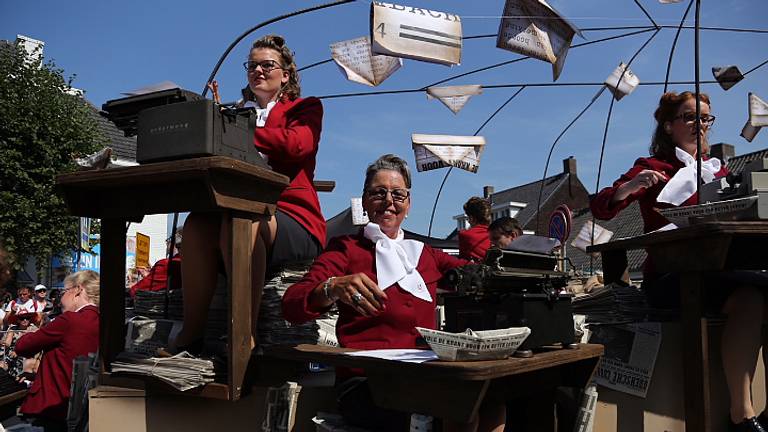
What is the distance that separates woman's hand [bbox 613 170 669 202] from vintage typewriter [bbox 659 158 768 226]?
0.41 meters

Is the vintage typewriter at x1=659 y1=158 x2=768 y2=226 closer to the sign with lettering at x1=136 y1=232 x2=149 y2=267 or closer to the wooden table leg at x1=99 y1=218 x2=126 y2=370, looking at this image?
the wooden table leg at x1=99 y1=218 x2=126 y2=370

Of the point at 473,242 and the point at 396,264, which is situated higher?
the point at 473,242

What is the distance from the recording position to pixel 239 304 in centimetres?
211

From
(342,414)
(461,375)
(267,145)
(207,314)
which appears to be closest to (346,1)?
(267,145)

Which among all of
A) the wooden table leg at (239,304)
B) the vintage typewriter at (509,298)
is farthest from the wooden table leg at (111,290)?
the vintage typewriter at (509,298)

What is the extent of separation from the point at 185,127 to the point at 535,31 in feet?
12.0

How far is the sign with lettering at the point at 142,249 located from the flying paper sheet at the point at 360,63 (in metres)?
3.88

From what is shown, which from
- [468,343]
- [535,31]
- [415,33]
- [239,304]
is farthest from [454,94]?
[468,343]

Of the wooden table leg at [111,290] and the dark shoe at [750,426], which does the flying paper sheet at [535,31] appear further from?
the wooden table leg at [111,290]

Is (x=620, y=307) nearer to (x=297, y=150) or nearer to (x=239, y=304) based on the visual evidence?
(x=297, y=150)

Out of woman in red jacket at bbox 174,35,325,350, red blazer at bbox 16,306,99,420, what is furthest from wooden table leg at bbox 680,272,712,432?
red blazer at bbox 16,306,99,420

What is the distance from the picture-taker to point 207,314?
2.40 meters

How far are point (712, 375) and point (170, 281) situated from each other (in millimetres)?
2425

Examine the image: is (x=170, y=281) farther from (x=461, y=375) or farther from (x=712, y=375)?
(x=712, y=375)
